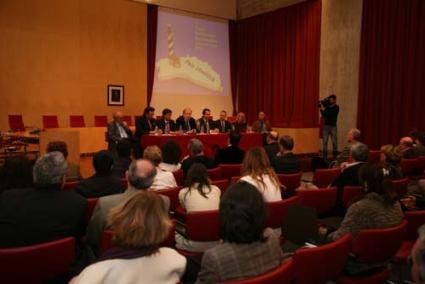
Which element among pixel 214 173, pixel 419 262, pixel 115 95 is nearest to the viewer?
pixel 419 262

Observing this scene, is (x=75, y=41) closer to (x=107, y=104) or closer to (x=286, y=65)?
(x=107, y=104)

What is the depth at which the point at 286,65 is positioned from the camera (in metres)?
12.7

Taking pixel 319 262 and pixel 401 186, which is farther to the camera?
pixel 401 186

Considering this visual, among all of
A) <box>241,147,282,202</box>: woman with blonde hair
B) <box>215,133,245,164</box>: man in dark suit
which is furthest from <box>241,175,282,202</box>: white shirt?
<box>215,133,245,164</box>: man in dark suit

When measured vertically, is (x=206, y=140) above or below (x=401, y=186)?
above

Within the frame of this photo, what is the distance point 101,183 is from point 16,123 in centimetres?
783

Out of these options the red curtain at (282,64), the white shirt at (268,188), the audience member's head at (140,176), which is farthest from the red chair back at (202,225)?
the red curtain at (282,64)

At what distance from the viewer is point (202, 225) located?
2.73 metres

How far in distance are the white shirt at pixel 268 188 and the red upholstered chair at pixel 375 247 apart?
931 millimetres

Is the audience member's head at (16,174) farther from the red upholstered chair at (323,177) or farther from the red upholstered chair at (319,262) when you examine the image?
the red upholstered chair at (323,177)

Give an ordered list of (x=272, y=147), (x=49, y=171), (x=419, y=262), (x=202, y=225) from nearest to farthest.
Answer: (x=419, y=262) → (x=49, y=171) → (x=202, y=225) → (x=272, y=147)

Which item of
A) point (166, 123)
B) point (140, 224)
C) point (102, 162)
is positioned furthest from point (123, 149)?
point (166, 123)

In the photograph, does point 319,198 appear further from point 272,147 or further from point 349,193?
point 272,147

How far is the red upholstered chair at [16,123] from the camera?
383 inches
